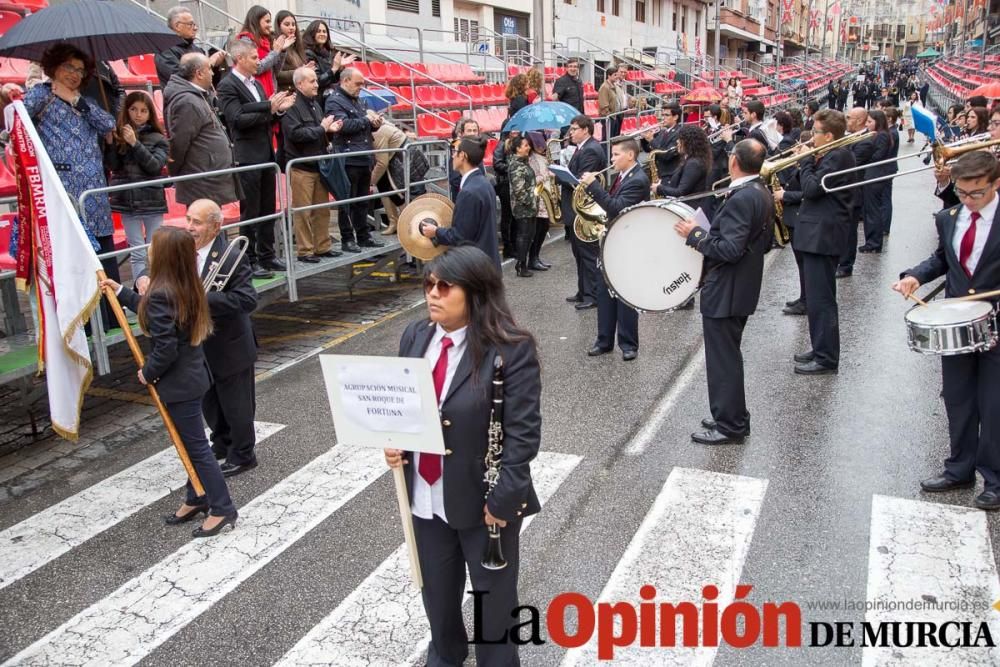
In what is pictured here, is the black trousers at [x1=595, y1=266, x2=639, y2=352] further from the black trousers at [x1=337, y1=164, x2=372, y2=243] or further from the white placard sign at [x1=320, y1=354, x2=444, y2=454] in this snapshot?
the white placard sign at [x1=320, y1=354, x2=444, y2=454]

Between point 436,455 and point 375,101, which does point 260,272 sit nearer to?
point 436,455

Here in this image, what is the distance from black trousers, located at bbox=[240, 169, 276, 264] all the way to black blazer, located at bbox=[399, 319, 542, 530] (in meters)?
5.42

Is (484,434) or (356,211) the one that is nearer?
(484,434)

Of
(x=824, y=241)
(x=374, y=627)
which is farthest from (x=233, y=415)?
(x=824, y=241)

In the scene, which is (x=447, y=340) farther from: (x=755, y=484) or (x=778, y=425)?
(x=778, y=425)

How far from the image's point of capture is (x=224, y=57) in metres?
9.54

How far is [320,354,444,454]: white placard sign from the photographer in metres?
3.07

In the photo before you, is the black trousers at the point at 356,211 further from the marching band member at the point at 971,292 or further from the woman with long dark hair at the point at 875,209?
the woman with long dark hair at the point at 875,209

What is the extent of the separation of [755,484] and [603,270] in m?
2.08

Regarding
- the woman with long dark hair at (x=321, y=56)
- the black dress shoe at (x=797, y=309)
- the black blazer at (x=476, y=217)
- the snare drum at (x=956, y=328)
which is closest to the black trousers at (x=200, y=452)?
the black blazer at (x=476, y=217)

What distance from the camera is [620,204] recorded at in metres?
7.51

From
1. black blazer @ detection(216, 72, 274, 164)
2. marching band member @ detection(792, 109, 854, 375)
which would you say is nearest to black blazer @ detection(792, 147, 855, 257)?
marching band member @ detection(792, 109, 854, 375)

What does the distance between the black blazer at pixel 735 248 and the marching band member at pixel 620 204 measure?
1275 millimetres

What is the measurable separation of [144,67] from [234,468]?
9468 millimetres
